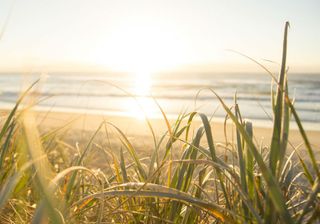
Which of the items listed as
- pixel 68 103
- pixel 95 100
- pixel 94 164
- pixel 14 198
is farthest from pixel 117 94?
pixel 14 198

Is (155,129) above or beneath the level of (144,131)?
above

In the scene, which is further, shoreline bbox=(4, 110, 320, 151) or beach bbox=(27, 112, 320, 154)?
shoreline bbox=(4, 110, 320, 151)

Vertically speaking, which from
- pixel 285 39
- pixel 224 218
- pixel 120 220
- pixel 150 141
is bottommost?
pixel 150 141

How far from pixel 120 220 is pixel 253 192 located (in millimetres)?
558

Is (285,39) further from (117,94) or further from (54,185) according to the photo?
(117,94)

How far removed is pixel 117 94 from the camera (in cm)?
2156

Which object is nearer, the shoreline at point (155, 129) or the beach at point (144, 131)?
the beach at point (144, 131)

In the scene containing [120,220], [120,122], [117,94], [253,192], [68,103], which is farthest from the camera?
[117,94]

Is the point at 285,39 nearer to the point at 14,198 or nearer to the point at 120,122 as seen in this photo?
the point at 14,198

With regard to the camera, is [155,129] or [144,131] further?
[144,131]

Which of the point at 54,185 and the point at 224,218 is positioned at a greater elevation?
the point at 54,185

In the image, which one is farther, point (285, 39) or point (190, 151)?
point (190, 151)

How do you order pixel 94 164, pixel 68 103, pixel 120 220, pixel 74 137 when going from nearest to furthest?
1. pixel 120 220
2. pixel 94 164
3. pixel 74 137
4. pixel 68 103

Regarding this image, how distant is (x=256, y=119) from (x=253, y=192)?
1117cm
